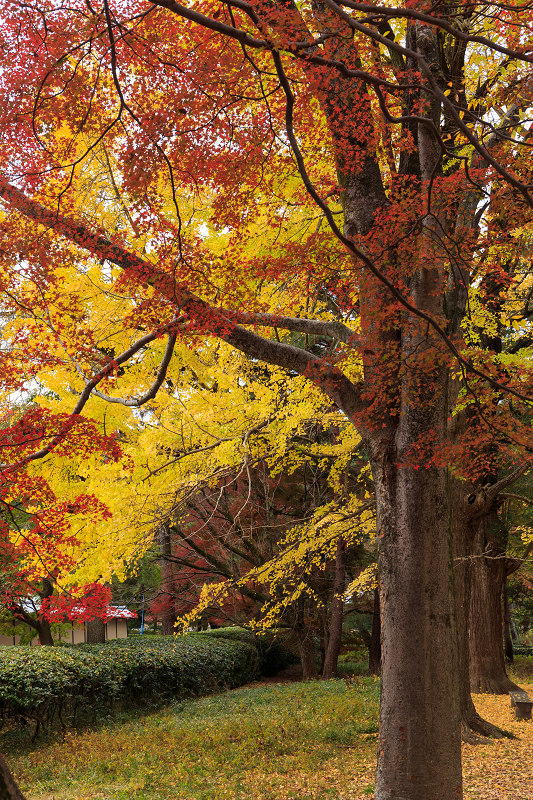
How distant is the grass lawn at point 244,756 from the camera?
6.06 metres

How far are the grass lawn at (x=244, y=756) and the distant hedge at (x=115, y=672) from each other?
51 cm

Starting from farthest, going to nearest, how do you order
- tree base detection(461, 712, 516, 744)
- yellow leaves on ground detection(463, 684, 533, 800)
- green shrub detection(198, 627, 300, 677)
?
green shrub detection(198, 627, 300, 677), tree base detection(461, 712, 516, 744), yellow leaves on ground detection(463, 684, 533, 800)

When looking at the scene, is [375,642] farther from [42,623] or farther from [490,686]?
[42,623]

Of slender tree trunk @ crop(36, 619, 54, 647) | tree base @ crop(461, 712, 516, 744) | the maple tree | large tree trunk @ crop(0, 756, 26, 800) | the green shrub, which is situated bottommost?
the green shrub

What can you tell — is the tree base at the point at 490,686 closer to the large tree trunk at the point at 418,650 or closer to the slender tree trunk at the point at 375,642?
the slender tree trunk at the point at 375,642

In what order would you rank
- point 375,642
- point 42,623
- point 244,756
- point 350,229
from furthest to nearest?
point 375,642 → point 42,623 → point 244,756 → point 350,229

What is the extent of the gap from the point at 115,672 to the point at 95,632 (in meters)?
2.50

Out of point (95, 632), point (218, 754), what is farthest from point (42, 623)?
point (218, 754)

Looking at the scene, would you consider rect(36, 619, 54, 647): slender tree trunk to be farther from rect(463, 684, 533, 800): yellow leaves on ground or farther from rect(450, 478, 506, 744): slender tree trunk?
rect(450, 478, 506, 744): slender tree trunk

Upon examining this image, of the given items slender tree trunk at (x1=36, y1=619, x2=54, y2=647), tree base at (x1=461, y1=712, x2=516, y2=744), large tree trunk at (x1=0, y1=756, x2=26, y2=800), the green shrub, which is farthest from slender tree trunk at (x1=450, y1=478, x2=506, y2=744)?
slender tree trunk at (x1=36, y1=619, x2=54, y2=647)

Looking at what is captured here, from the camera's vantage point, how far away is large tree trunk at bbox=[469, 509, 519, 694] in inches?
485

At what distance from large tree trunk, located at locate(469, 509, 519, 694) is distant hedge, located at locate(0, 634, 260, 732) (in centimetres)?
593

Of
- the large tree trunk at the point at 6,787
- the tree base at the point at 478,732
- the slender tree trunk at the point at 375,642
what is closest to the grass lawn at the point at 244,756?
the tree base at the point at 478,732

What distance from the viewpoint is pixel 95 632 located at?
13648 mm
